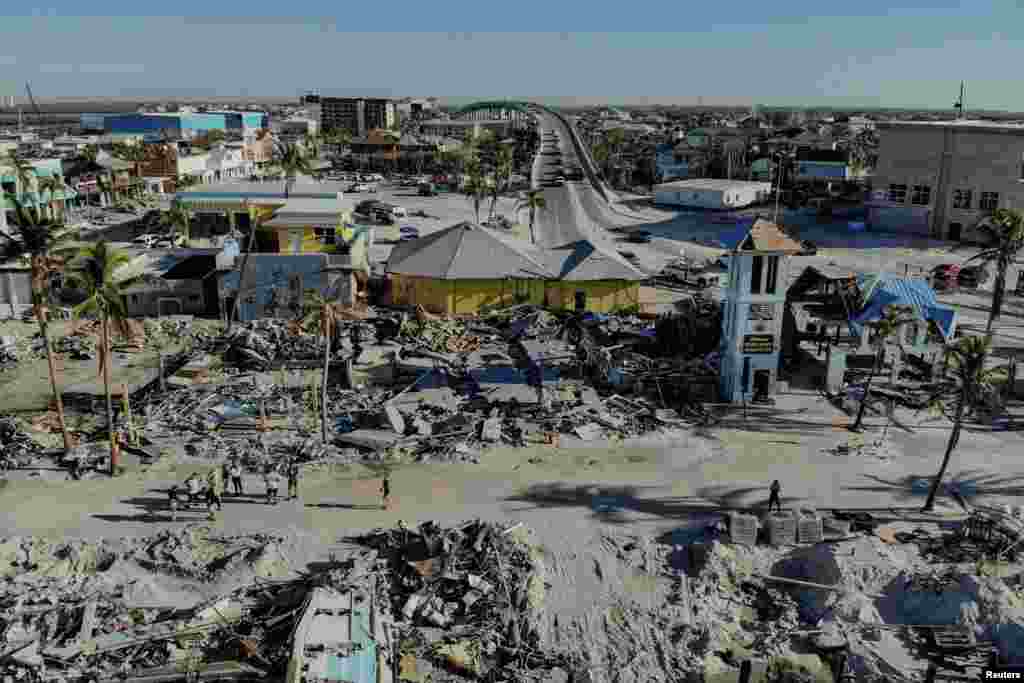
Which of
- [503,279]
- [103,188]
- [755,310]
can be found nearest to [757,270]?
[755,310]

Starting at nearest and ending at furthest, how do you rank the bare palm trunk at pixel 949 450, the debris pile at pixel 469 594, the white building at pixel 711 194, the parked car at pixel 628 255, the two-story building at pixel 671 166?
the debris pile at pixel 469 594, the bare palm trunk at pixel 949 450, the parked car at pixel 628 255, the white building at pixel 711 194, the two-story building at pixel 671 166

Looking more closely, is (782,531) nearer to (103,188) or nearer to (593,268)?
(593,268)

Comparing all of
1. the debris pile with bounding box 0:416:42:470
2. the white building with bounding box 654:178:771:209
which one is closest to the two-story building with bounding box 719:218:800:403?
the debris pile with bounding box 0:416:42:470

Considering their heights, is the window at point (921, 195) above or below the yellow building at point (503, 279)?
above

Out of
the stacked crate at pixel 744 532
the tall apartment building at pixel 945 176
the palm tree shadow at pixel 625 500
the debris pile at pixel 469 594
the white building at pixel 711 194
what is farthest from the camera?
the white building at pixel 711 194

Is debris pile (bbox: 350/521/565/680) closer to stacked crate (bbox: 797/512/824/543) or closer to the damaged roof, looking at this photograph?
stacked crate (bbox: 797/512/824/543)

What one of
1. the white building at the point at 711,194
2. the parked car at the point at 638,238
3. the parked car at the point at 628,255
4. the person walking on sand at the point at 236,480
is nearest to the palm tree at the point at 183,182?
the parked car at the point at 638,238

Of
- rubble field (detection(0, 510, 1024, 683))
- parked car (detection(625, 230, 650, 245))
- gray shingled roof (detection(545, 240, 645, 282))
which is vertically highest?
gray shingled roof (detection(545, 240, 645, 282))

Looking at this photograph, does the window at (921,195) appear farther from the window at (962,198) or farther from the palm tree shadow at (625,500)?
the palm tree shadow at (625,500)
